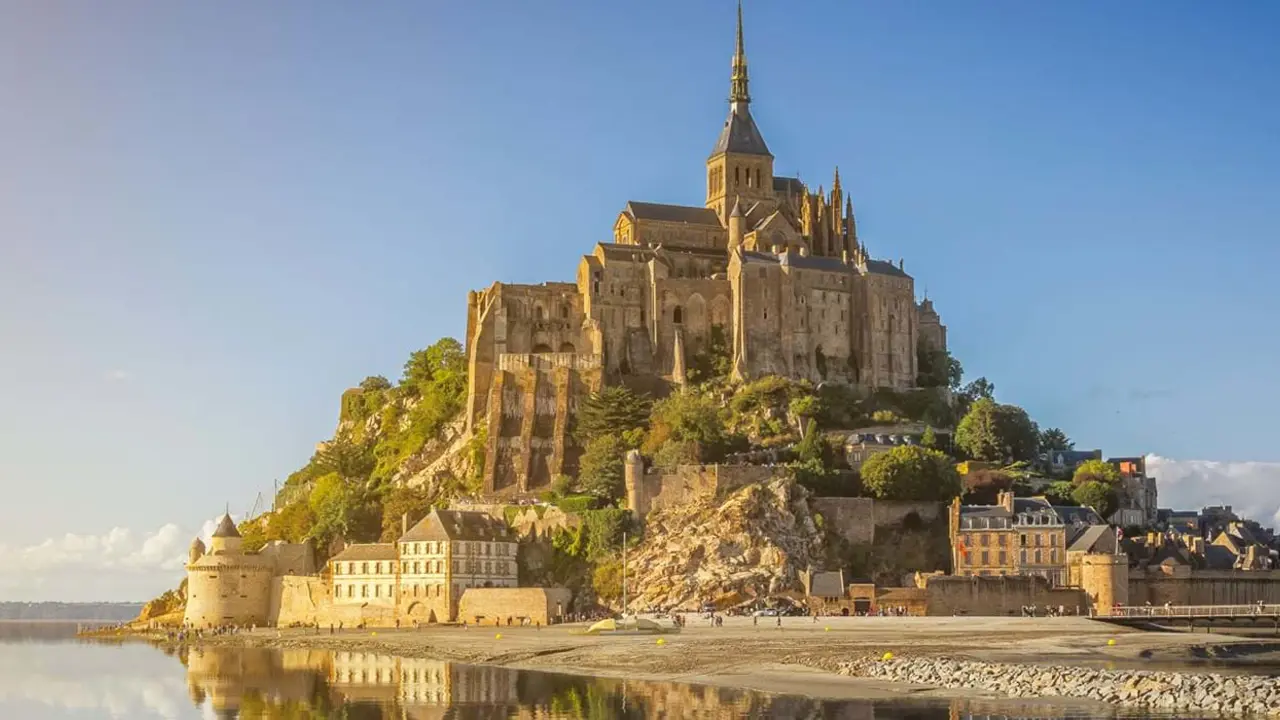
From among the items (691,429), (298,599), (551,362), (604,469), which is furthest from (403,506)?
(691,429)

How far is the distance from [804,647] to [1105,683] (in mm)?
14451

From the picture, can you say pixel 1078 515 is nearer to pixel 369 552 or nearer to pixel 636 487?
pixel 636 487

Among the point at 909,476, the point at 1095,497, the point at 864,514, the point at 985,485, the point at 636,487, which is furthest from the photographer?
the point at 985,485

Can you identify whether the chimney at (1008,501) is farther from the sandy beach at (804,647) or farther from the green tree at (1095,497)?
the sandy beach at (804,647)

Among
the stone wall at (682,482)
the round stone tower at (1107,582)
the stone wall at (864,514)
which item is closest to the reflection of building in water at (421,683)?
the stone wall at (682,482)

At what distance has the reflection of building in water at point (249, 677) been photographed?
5319cm

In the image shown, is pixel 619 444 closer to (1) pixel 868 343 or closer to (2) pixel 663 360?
(2) pixel 663 360

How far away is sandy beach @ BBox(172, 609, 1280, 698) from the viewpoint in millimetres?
54344

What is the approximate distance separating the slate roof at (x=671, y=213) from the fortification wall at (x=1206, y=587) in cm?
3936

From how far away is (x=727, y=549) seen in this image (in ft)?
255

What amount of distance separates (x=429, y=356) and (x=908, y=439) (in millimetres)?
31476

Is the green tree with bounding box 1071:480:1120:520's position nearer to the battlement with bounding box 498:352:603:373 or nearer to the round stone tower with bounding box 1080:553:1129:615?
the round stone tower with bounding box 1080:553:1129:615

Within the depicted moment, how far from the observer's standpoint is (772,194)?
360ft

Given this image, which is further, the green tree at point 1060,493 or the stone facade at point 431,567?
the green tree at point 1060,493
